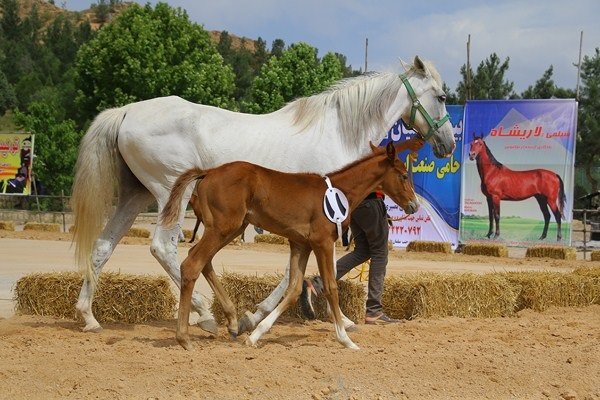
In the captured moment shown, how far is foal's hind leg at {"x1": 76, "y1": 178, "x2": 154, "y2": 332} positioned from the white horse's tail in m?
0.09

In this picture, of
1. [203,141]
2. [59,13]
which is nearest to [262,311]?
[203,141]

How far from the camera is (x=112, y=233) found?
880cm

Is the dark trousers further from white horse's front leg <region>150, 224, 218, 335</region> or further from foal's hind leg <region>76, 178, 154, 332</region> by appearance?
foal's hind leg <region>76, 178, 154, 332</region>

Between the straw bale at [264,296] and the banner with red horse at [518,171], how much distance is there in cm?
1430

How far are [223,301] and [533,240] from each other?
16.4 meters

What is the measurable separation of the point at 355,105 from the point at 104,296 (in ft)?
10.9

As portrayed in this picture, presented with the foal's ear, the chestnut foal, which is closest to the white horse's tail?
the chestnut foal

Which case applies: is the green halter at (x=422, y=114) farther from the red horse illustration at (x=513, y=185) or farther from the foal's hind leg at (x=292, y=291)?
the red horse illustration at (x=513, y=185)

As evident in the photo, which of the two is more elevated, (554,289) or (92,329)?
(554,289)

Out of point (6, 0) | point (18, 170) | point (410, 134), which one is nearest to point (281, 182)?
point (410, 134)

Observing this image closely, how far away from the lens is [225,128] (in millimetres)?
8578

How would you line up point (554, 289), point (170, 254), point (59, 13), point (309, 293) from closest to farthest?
point (170, 254) < point (309, 293) < point (554, 289) < point (59, 13)

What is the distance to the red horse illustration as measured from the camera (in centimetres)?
2245

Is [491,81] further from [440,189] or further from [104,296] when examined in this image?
[104,296]
